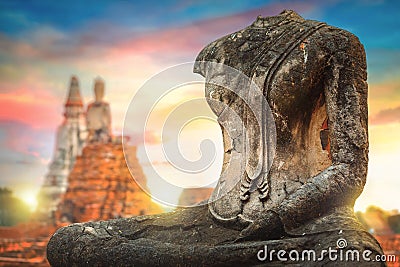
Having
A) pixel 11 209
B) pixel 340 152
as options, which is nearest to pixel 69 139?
pixel 11 209

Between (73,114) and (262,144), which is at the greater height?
(73,114)

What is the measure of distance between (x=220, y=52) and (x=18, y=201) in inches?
1081

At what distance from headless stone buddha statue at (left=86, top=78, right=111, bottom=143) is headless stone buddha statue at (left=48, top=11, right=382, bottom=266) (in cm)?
2772

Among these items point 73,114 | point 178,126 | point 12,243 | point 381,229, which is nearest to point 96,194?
point 12,243

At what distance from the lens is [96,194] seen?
24.3 m

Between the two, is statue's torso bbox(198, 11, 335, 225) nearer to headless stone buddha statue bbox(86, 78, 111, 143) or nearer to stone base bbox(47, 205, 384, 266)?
stone base bbox(47, 205, 384, 266)

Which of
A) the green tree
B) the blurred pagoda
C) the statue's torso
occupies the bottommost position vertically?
the green tree

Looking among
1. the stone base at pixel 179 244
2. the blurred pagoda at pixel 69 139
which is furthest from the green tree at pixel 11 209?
the stone base at pixel 179 244

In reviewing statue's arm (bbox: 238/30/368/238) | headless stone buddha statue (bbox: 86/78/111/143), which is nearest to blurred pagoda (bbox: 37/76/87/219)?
headless stone buddha statue (bbox: 86/78/111/143)

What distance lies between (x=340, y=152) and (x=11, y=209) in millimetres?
27731

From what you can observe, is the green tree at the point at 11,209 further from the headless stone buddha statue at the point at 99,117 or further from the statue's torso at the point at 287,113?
the statue's torso at the point at 287,113

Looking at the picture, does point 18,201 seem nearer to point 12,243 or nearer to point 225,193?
point 12,243

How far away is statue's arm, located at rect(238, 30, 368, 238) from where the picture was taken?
137 inches

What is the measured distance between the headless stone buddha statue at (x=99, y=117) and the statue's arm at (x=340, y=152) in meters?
28.1
